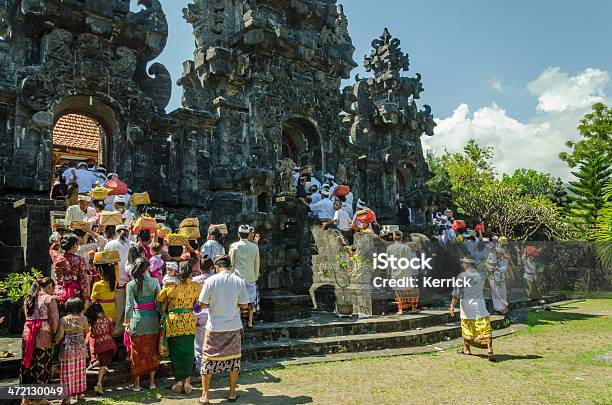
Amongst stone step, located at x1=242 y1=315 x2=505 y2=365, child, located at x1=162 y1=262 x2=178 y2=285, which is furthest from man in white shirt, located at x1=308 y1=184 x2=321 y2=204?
child, located at x1=162 y1=262 x2=178 y2=285

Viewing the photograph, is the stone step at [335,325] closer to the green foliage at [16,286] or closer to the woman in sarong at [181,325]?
the woman in sarong at [181,325]

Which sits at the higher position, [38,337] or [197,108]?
[197,108]

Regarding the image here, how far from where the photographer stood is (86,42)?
11719mm

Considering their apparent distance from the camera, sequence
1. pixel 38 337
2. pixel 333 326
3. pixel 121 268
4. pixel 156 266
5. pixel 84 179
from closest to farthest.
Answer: pixel 38 337, pixel 121 268, pixel 156 266, pixel 333 326, pixel 84 179

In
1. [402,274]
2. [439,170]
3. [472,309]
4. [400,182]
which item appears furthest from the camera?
[439,170]

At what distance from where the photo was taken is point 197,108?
14.5m

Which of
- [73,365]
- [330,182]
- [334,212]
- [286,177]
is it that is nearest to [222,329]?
[73,365]

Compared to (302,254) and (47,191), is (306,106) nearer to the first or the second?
(302,254)

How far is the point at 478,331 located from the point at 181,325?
17.4 ft

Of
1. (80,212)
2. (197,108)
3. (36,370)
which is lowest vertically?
(36,370)

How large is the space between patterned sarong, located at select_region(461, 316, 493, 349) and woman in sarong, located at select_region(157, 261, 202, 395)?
16.6ft

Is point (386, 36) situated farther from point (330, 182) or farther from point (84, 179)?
point (84, 179)

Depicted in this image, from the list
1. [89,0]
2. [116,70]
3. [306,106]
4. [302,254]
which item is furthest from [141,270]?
[306,106]

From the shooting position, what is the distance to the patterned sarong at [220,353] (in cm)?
570
